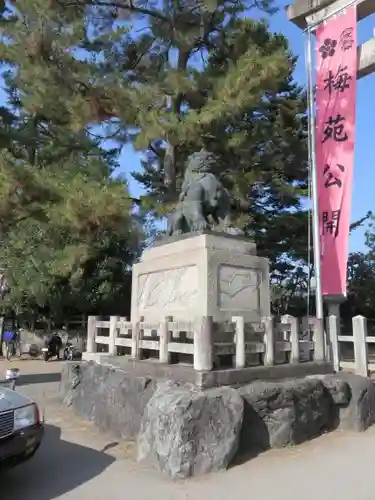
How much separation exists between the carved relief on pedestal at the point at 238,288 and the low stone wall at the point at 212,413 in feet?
4.03

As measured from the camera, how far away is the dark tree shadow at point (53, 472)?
12.1ft

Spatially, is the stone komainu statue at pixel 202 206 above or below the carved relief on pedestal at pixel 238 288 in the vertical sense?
above

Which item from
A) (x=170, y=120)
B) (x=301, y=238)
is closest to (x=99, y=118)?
(x=170, y=120)

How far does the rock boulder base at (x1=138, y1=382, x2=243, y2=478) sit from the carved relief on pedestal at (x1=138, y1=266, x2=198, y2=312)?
1741 millimetres

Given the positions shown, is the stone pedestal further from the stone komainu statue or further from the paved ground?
the paved ground

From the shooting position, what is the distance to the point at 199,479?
399 cm

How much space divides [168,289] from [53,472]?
114 inches

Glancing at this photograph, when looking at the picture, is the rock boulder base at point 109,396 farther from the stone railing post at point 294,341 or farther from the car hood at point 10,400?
the stone railing post at point 294,341

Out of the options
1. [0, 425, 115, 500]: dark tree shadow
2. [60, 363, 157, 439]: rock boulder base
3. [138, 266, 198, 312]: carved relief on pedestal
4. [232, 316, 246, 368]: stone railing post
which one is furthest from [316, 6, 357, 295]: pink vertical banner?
[0, 425, 115, 500]: dark tree shadow

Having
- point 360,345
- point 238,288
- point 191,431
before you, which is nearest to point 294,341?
point 238,288

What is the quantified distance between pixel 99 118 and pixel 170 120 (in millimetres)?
2198

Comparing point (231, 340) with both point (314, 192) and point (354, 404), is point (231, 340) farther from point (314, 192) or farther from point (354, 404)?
point (314, 192)

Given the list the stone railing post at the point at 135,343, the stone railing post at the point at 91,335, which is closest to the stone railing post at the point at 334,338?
the stone railing post at the point at 135,343

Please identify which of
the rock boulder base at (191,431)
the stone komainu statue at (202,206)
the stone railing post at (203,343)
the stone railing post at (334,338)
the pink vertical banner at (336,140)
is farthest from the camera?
the pink vertical banner at (336,140)
